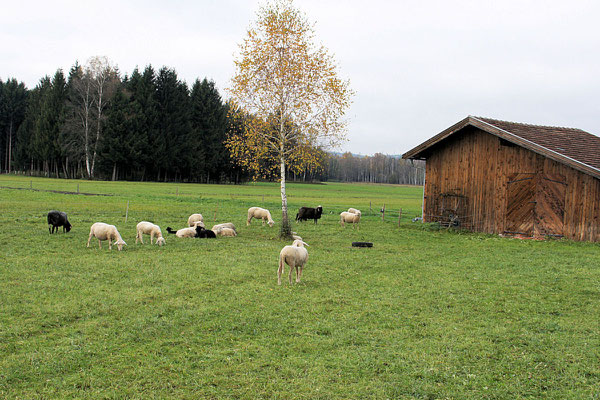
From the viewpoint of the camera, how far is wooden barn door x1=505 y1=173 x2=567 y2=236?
78.7ft

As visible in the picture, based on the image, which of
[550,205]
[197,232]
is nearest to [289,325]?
[197,232]

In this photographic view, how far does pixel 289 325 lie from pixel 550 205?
20.6 m

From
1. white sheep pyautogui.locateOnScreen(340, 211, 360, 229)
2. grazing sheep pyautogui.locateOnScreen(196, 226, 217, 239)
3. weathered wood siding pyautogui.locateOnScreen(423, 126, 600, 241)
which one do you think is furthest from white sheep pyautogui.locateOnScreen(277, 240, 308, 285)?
weathered wood siding pyautogui.locateOnScreen(423, 126, 600, 241)

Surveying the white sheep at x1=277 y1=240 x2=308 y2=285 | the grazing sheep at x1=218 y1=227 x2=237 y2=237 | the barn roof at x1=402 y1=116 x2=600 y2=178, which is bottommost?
the grazing sheep at x1=218 y1=227 x2=237 y2=237

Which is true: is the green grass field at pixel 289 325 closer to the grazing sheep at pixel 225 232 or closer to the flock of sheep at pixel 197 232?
the flock of sheep at pixel 197 232

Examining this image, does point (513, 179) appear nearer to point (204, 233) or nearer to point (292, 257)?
point (204, 233)

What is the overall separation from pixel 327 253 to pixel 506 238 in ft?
41.6

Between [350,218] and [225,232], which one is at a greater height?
[350,218]

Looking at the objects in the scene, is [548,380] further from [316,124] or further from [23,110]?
[23,110]

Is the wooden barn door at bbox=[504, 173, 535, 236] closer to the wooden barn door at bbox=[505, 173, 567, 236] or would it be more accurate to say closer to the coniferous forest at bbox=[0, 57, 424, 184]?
the wooden barn door at bbox=[505, 173, 567, 236]

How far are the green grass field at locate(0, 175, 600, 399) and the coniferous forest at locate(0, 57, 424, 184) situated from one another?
54.6 m

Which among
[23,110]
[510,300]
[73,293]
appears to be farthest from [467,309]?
[23,110]

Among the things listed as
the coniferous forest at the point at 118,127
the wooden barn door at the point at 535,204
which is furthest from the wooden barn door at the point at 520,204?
the coniferous forest at the point at 118,127

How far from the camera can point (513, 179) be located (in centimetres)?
2569
